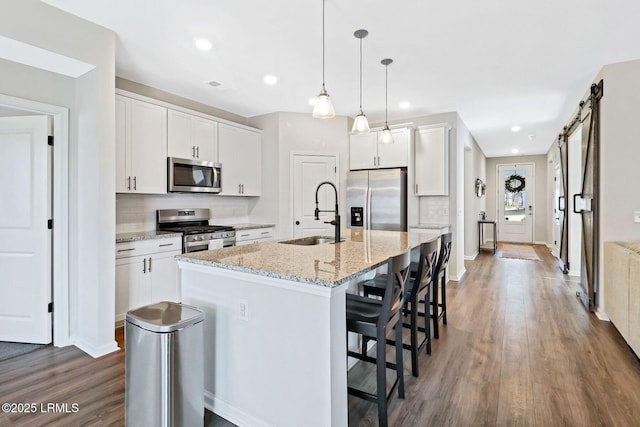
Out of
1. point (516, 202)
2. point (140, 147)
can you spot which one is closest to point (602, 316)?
point (140, 147)

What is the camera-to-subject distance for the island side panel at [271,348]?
5.08 ft

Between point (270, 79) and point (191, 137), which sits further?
point (191, 137)

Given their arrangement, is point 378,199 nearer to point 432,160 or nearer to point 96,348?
point 432,160

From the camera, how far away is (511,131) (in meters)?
6.38

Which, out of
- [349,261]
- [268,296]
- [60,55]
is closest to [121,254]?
[60,55]

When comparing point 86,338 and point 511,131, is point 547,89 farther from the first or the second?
point 86,338

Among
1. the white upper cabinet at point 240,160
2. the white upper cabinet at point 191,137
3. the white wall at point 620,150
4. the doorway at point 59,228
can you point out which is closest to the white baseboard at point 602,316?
the white wall at point 620,150

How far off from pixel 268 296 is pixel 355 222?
12.0 feet

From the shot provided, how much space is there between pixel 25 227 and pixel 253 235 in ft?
8.08

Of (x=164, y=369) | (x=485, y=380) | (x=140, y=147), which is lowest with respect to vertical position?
(x=485, y=380)

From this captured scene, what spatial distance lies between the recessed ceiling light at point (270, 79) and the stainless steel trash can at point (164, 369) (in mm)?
2841

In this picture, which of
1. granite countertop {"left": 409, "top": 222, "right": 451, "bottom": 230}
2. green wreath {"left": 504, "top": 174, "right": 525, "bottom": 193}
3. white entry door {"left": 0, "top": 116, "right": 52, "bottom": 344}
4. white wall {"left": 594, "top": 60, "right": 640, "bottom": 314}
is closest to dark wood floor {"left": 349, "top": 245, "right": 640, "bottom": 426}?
white wall {"left": 594, "top": 60, "right": 640, "bottom": 314}

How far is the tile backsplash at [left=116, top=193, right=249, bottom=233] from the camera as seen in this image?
3823mm

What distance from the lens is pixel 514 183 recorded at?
31.7 feet
